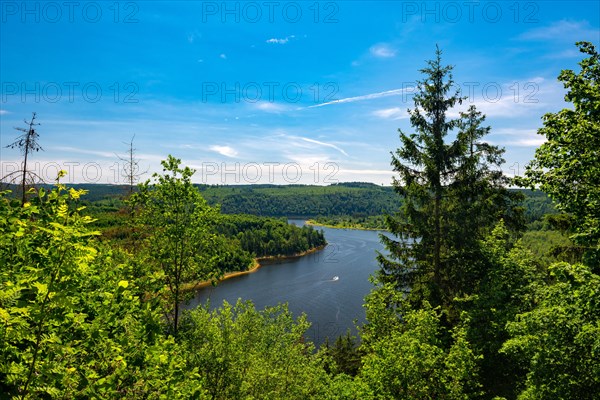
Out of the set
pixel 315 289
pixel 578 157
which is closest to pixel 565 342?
pixel 578 157

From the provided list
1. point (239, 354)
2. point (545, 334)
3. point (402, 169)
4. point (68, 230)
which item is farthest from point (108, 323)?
point (402, 169)

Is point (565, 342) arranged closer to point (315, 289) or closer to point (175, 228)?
point (175, 228)

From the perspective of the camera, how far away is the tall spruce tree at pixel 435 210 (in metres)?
17.9

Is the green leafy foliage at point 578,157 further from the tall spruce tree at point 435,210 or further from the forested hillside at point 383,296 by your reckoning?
the tall spruce tree at point 435,210

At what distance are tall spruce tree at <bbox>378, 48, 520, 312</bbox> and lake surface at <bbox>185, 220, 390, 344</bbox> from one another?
23.0m

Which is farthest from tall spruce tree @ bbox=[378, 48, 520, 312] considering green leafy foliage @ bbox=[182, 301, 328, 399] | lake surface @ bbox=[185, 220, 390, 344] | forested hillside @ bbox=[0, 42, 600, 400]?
lake surface @ bbox=[185, 220, 390, 344]

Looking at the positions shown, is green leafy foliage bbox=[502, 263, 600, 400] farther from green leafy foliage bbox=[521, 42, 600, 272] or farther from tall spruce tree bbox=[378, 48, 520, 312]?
tall spruce tree bbox=[378, 48, 520, 312]

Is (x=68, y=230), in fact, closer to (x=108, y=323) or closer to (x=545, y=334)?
(x=108, y=323)

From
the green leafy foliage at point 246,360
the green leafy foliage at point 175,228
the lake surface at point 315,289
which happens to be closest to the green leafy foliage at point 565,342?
the green leafy foliage at point 246,360

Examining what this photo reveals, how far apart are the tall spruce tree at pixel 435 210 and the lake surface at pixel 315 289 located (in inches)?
906

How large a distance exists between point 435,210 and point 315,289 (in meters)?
62.0

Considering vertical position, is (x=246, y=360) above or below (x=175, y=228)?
below

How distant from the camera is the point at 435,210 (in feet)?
61.1

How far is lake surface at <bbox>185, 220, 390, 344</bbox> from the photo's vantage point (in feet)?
191
